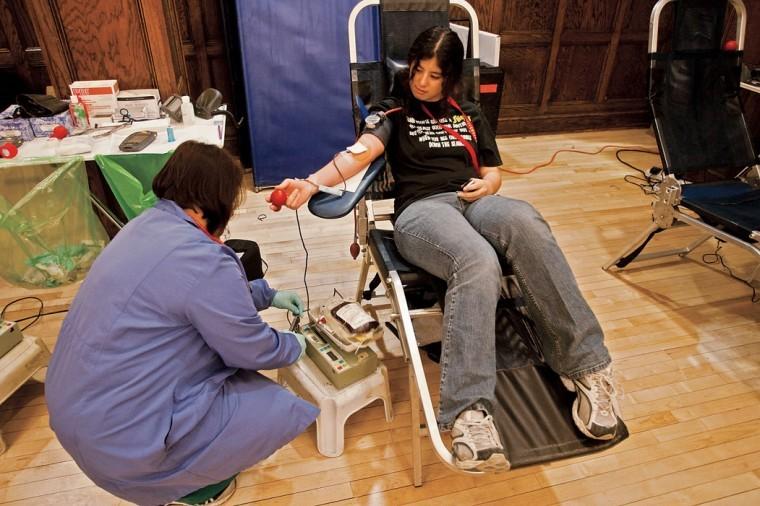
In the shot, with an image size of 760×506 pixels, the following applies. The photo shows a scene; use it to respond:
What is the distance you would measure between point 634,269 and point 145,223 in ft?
7.34

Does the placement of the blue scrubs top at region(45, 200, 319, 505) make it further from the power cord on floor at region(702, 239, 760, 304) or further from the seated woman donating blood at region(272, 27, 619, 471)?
the power cord on floor at region(702, 239, 760, 304)

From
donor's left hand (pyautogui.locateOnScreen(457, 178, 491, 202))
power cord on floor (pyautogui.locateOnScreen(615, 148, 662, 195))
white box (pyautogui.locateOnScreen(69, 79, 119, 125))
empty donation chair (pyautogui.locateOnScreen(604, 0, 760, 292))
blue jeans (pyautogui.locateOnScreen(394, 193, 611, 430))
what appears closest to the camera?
blue jeans (pyautogui.locateOnScreen(394, 193, 611, 430))

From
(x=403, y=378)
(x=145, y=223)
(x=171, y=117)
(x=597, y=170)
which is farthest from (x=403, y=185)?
(x=597, y=170)

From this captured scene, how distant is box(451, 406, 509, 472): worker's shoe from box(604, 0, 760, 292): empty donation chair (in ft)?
4.91

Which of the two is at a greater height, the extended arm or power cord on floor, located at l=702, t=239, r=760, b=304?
the extended arm

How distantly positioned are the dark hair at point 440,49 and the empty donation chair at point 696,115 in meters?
1.11

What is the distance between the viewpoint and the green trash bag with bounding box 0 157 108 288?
1.65m

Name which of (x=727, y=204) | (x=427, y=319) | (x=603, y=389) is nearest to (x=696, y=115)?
(x=727, y=204)

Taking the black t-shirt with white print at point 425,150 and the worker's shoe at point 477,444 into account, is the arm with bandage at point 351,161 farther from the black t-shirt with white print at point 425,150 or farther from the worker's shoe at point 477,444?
the worker's shoe at point 477,444

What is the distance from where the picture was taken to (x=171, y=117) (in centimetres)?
206

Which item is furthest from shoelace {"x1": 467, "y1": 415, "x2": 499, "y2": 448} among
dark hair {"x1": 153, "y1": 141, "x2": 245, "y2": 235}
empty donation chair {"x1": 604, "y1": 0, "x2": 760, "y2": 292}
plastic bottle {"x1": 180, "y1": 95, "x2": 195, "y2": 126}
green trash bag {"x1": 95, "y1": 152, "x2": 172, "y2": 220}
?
plastic bottle {"x1": 180, "y1": 95, "x2": 195, "y2": 126}

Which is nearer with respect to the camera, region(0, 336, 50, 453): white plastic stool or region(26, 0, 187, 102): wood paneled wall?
region(0, 336, 50, 453): white plastic stool

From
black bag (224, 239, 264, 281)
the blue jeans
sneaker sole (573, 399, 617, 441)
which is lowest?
black bag (224, 239, 264, 281)

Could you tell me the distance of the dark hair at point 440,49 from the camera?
4.97 feet
